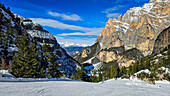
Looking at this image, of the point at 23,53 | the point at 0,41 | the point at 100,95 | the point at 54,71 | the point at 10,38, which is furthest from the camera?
the point at 10,38

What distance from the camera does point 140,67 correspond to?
119 m

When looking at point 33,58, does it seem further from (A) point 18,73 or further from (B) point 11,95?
(B) point 11,95

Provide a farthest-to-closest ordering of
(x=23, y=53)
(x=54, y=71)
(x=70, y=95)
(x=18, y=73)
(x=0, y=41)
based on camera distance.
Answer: (x=0, y=41) < (x=54, y=71) < (x=23, y=53) < (x=18, y=73) < (x=70, y=95)

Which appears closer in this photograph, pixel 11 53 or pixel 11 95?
pixel 11 95

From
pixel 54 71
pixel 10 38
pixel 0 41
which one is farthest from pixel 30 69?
pixel 10 38

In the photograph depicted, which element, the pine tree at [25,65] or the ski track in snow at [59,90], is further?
the pine tree at [25,65]

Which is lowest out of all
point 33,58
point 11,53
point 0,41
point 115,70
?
point 115,70

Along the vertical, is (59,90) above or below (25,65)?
below


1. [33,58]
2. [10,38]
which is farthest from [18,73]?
[10,38]

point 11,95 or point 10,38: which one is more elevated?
point 10,38

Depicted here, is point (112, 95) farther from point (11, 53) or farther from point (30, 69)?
point (11, 53)

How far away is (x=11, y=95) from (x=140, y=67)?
128 meters

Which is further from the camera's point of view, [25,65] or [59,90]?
[25,65]

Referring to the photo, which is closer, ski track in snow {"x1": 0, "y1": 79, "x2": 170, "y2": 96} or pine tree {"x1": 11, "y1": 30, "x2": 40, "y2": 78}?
ski track in snow {"x1": 0, "y1": 79, "x2": 170, "y2": 96}
